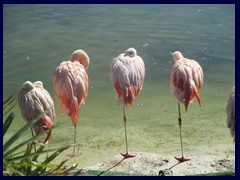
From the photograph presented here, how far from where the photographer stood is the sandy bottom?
415 centimetres

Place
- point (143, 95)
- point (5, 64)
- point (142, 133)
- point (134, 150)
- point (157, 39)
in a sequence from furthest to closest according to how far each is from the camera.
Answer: point (157, 39) < point (5, 64) < point (143, 95) < point (142, 133) < point (134, 150)

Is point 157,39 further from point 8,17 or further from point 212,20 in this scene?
point 8,17

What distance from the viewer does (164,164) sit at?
14.1 ft

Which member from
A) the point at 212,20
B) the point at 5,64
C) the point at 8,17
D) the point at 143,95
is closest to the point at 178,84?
the point at 143,95

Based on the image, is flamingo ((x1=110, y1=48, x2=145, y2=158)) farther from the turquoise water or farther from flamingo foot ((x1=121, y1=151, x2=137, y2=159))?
the turquoise water

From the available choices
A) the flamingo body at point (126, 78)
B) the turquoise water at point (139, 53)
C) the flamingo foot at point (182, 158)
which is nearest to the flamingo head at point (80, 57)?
the flamingo body at point (126, 78)

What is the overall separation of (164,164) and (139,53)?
11.9 feet

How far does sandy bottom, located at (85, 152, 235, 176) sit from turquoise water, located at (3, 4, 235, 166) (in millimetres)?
197

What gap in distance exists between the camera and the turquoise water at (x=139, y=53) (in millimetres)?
4996

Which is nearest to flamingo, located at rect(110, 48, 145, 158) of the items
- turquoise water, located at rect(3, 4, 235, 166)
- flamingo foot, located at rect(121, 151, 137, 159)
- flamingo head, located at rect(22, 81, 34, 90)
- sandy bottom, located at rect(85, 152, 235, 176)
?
flamingo foot, located at rect(121, 151, 137, 159)

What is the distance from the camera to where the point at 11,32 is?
895cm

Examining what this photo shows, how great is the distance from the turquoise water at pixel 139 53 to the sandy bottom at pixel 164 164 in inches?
7.8

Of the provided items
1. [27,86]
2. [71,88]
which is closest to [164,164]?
[71,88]
